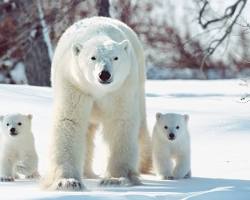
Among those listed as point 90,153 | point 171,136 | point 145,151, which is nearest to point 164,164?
point 171,136

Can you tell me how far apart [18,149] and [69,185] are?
3.27 ft

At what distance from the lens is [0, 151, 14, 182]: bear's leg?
561 cm

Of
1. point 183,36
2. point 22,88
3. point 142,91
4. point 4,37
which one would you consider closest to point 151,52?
point 183,36

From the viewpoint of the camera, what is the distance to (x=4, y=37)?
1711cm

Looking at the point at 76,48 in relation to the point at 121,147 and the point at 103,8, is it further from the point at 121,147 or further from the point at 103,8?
the point at 103,8

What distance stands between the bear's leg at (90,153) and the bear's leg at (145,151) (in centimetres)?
44

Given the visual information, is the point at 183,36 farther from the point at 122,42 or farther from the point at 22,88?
Answer: the point at 122,42

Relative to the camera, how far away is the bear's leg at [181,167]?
5871 millimetres

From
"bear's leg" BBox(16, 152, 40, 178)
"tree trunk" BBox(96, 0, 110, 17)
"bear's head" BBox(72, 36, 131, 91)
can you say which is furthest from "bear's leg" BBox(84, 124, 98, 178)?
"tree trunk" BBox(96, 0, 110, 17)

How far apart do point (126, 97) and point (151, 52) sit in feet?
49.7

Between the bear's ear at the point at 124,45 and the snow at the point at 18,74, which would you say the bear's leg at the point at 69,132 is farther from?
the snow at the point at 18,74

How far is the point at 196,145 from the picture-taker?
302 inches

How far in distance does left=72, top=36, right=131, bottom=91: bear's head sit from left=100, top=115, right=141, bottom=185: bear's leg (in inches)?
12.4

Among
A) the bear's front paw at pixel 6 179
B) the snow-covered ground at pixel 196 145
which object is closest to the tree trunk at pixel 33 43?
the snow-covered ground at pixel 196 145
